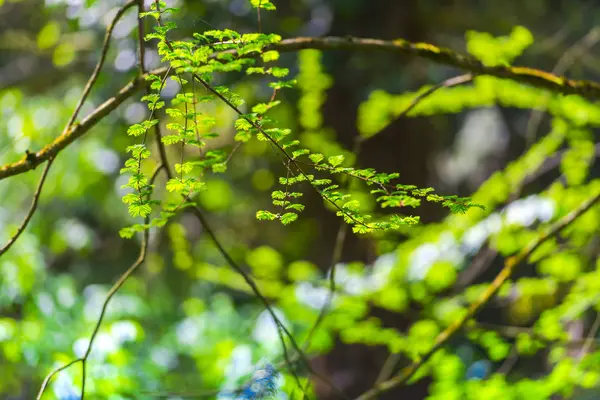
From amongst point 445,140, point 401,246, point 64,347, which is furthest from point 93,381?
point 445,140

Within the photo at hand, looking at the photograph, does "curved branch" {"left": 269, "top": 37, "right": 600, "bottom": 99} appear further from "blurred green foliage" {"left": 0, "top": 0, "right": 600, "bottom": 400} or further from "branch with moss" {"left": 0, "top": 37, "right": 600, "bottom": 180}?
"blurred green foliage" {"left": 0, "top": 0, "right": 600, "bottom": 400}

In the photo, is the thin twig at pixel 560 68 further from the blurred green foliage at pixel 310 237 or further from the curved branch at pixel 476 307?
the curved branch at pixel 476 307

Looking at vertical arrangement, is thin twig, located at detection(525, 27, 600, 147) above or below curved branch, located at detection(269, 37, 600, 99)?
above

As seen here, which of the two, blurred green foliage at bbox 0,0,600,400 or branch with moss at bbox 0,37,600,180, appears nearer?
blurred green foliage at bbox 0,0,600,400

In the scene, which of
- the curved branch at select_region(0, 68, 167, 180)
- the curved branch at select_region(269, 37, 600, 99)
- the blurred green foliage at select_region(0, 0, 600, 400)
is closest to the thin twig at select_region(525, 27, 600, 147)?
the blurred green foliage at select_region(0, 0, 600, 400)

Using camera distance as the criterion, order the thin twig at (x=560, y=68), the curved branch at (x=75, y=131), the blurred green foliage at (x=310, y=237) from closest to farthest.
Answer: the blurred green foliage at (x=310, y=237) < the curved branch at (x=75, y=131) < the thin twig at (x=560, y=68)

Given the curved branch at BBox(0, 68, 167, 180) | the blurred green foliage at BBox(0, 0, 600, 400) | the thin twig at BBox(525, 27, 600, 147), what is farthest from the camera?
the thin twig at BBox(525, 27, 600, 147)

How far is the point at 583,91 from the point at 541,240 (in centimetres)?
34

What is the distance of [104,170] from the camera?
3.05m

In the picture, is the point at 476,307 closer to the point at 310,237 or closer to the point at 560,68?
the point at 560,68

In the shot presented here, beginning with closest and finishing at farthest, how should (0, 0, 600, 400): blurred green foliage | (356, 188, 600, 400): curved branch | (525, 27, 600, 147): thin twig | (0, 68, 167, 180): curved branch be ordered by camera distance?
(0, 0, 600, 400): blurred green foliage → (0, 68, 167, 180): curved branch → (356, 188, 600, 400): curved branch → (525, 27, 600, 147): thin twig

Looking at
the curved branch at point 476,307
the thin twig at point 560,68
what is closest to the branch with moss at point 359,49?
the curved branch at point 476,307

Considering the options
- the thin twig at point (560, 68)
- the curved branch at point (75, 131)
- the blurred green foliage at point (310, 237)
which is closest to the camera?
the blurred green foliage at point (310, 237)

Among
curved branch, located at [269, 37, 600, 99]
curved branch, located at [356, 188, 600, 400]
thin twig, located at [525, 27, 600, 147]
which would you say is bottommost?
curved branch, located at [356, 188, 600, 400]
